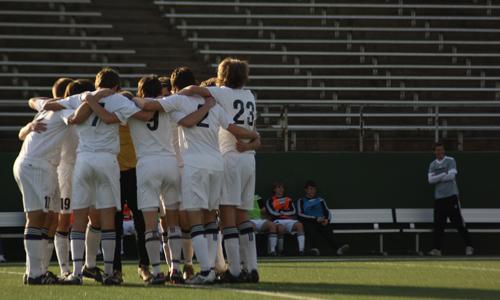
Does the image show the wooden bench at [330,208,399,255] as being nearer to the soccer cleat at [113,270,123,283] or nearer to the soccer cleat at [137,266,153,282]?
the soccer cleat at [137,266,153,282]

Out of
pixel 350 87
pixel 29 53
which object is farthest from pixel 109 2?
pixel 350 87

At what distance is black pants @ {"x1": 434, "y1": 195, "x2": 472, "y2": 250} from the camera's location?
20.9 metres

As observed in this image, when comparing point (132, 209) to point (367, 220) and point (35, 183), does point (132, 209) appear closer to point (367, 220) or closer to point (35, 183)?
point (35, 183)

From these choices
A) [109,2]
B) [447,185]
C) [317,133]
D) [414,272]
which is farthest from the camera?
[109,2]

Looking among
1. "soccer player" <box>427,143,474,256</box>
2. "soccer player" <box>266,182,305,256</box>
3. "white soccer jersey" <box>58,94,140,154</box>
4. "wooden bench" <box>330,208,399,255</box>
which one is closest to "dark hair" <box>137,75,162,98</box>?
"white soccer jersey" <box>58,94,140,154</box>

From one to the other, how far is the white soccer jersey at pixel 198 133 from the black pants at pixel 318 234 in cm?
928

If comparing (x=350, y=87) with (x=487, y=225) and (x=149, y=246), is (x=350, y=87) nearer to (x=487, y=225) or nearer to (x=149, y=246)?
(x=487, y=225)

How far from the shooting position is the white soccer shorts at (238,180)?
39.1ft

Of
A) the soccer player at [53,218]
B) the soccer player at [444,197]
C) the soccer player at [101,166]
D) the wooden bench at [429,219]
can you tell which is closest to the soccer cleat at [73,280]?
the soccer player at [101,166]

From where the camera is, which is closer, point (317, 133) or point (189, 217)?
point (189, 217)

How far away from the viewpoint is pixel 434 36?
27344 millimetres

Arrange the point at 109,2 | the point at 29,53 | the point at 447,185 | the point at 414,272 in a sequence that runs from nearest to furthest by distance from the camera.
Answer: the point at 414,272
the point at 447,185
the point at 29,53
the point at 109,2

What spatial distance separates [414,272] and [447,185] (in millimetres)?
6935

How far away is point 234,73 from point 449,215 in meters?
9.91
